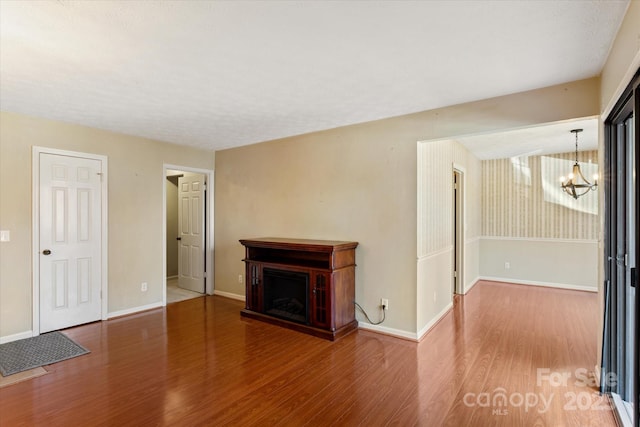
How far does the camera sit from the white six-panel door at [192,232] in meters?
5.57

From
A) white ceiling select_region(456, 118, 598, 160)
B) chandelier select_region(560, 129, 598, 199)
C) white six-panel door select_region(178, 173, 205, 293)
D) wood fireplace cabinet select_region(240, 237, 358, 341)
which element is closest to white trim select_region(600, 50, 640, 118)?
white ceiling select_region(456, 118, 598, 160)

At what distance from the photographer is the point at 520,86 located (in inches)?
109

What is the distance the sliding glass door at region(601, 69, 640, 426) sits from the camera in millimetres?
2092

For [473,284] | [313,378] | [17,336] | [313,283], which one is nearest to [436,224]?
[313,283]

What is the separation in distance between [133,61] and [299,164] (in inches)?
96.7

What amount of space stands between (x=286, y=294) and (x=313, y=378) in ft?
4.80

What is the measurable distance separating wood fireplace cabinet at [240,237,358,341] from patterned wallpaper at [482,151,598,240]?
414 cm

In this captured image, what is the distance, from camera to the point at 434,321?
4.02 metres

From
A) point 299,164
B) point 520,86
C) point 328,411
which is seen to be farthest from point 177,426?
point 520,86

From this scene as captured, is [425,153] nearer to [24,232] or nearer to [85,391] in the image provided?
[85,391]

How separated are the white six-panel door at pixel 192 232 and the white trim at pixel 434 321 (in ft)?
12.0

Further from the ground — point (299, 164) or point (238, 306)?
point (299, 164)

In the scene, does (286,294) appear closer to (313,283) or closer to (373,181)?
(313,283)

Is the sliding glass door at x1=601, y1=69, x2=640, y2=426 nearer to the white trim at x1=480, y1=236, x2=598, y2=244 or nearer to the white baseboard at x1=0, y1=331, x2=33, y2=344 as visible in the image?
the white trim at x1=480, y1=236, x2=598, y2=244
